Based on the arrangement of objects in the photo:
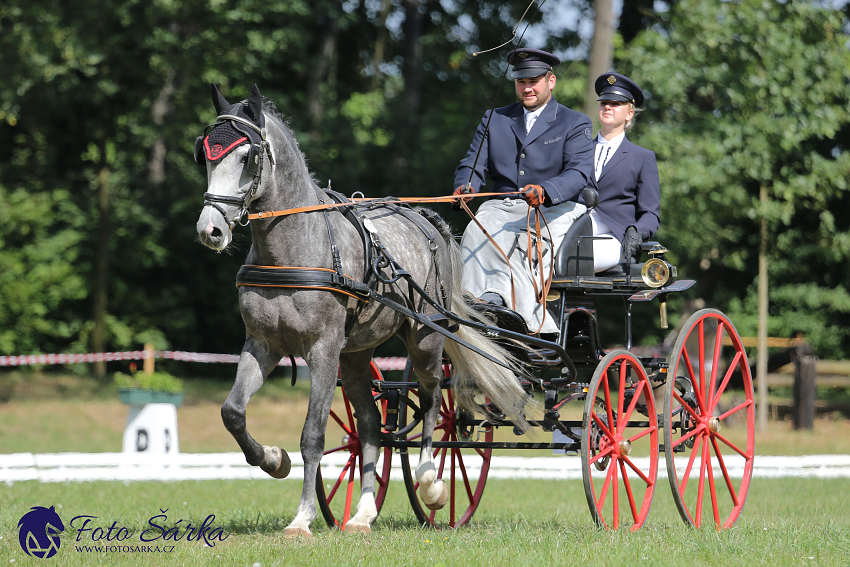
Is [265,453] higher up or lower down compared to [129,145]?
lower down

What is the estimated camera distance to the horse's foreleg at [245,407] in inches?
201

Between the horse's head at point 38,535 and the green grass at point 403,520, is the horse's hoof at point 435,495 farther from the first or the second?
the horse's head at point 38,535

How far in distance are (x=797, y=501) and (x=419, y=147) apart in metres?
12.5

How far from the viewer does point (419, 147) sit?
20.0 metres

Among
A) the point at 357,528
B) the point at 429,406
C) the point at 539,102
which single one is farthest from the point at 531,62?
the point at 357,528

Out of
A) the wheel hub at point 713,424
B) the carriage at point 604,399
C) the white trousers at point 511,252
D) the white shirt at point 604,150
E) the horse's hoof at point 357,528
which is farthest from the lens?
the white shirt at point 604,150

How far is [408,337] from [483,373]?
51cm

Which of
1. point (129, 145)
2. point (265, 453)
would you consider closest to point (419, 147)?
point (129, 145)

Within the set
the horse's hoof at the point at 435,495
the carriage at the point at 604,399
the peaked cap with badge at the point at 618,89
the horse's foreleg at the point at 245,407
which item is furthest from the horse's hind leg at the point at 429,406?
the peaked cap with badge at the point at 618,89

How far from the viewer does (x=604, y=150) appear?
707 cm

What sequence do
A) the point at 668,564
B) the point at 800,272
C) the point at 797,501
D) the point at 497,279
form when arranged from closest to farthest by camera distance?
the point at 668,564
the point at 497,279
the point at 797,501
the point at 800,272

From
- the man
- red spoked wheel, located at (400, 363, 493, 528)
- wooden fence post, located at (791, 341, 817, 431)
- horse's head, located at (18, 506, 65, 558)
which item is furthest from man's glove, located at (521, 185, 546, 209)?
wooden fence post, located at (791, 341, 817, 431)

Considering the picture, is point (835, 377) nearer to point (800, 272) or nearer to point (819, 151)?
point (819, 151)

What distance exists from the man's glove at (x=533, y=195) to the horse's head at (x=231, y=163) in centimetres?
164
